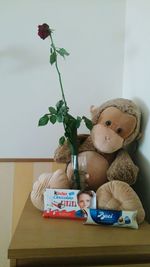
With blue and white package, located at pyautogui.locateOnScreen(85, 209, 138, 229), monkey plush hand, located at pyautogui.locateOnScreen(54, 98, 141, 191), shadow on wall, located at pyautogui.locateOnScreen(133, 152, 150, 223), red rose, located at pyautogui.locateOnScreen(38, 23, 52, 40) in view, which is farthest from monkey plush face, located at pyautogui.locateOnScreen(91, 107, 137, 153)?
red rose, located at pyautogui.locateOnScreen(38, 23, 52, 40)

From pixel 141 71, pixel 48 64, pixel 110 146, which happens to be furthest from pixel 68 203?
pixel 48 64

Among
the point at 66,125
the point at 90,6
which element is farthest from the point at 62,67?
the point at 66,125

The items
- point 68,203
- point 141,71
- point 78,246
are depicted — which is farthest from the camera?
point 141,71

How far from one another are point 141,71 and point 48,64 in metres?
0.46

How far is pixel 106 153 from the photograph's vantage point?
100cm

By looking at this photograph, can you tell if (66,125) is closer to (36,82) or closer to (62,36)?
(36,82)

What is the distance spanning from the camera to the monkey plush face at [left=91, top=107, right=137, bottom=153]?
94cm

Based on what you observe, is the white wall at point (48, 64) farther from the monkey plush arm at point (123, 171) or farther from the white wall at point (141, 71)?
the monkey plush arm at point (123, 171)

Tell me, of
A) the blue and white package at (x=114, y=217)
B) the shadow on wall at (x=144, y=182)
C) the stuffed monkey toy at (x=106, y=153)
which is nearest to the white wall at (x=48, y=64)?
the stuffed monkey toy at (x=106, y=153)

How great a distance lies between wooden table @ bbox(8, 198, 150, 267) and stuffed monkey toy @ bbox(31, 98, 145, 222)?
0.17m

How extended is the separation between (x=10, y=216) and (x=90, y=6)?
1.13 m

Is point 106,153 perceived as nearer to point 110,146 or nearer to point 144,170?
point 110,146

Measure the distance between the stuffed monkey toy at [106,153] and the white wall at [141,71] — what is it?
1.9 inches

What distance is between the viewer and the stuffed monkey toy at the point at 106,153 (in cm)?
90
